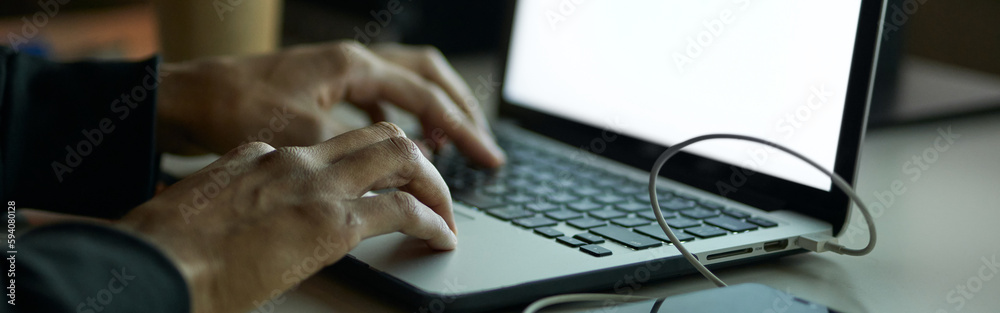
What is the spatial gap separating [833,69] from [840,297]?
0.18 meters

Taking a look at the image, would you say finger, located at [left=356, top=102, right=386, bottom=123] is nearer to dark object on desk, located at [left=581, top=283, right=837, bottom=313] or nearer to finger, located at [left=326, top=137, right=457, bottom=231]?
finger, located at [left=326, top=137, right=457, bottom=231]

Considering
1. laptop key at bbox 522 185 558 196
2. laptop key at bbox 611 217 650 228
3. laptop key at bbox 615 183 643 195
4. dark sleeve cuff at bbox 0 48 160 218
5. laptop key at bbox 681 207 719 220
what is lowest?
dark sleeve cuff at bbox 0 48 160 218

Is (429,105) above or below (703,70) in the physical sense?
below

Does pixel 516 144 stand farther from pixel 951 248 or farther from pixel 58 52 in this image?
pixel 58 52

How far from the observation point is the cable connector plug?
0.56 m

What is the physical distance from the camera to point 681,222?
586 mm

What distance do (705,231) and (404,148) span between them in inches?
8.8

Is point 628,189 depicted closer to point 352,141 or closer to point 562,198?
point 562,198

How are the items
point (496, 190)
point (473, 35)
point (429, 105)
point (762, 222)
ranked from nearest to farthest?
Result: point (762, 222)
point (496, 190)
point (429, 105)
point (473, 35)

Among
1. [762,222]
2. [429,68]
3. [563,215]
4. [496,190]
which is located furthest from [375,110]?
[762,222]

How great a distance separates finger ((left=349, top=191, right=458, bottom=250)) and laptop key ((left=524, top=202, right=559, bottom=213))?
0.44ft

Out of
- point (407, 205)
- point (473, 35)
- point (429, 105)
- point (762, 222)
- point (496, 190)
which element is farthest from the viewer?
point (473, 35)

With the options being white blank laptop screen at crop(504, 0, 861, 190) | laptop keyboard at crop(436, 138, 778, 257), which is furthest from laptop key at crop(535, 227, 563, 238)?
white blank laptop screen at crop(504, 0, 861, 190)

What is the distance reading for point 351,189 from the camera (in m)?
0.49
